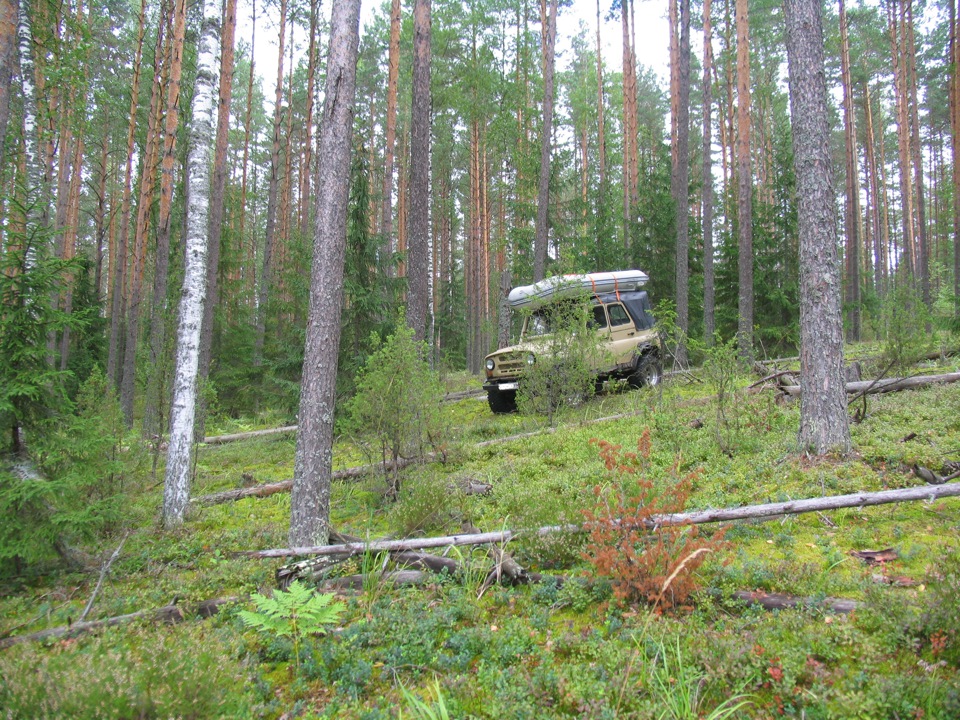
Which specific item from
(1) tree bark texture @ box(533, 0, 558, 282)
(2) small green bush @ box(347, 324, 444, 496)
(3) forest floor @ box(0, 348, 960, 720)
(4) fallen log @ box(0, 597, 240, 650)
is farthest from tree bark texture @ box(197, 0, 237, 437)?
(4) fallen log @ box(0, 597, 240, 650)

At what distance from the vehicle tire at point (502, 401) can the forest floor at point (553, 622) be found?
493 cm

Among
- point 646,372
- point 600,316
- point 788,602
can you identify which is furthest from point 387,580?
point 646,372

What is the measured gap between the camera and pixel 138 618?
417cm

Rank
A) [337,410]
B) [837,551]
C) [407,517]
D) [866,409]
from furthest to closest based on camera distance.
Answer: [337,410], [866,409], [407,517], [837,551]

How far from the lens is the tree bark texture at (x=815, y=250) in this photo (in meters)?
6.05

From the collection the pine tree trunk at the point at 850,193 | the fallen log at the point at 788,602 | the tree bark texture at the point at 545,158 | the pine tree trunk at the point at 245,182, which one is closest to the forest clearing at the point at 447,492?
the fallen log at the point at 788,602

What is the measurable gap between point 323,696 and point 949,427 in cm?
730

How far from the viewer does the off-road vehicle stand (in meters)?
11.0

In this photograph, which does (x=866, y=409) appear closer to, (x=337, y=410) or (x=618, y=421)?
(x=618, y=421)

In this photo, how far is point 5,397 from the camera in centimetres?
444

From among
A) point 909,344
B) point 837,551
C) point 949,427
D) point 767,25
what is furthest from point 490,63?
point 837,551

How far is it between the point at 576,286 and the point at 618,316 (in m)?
2.19

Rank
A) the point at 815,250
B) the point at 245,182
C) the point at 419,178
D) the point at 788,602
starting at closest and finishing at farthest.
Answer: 1. the point at 788,602
2. the point at 815,250
3. the point at 419,178
4. the point at 245,182

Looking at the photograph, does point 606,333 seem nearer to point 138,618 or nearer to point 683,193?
point 683,193
